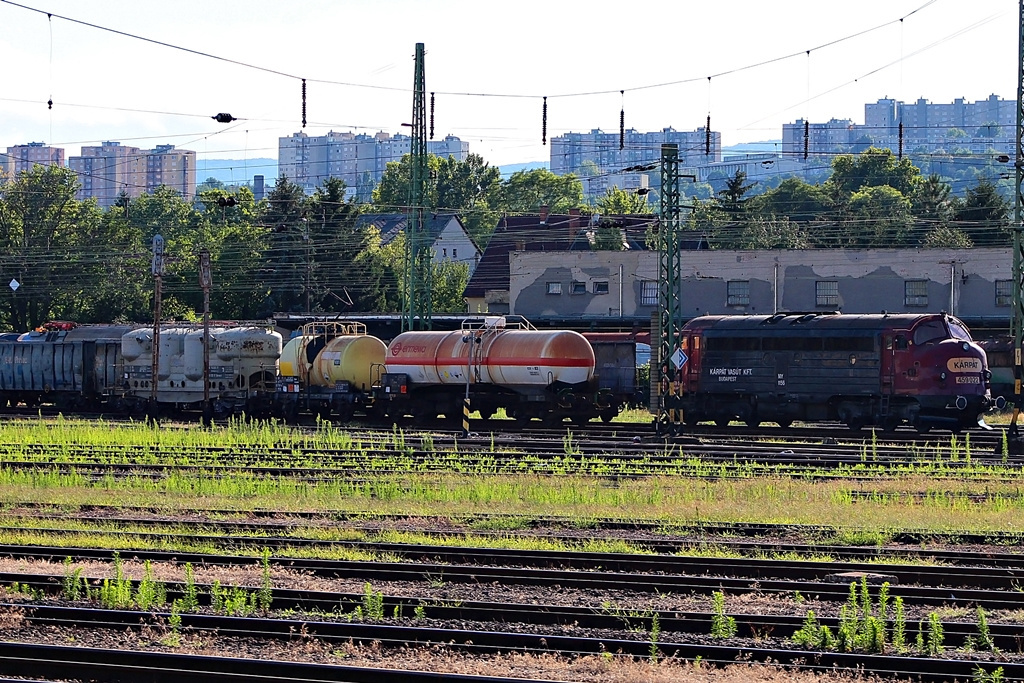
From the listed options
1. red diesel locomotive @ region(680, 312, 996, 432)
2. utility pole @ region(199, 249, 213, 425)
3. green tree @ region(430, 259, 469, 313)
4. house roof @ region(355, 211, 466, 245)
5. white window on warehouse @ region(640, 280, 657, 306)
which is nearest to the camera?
red diesel locomotive @ region(680, 312, 996, 432)

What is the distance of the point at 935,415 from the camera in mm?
32906

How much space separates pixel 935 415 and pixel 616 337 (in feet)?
42.8

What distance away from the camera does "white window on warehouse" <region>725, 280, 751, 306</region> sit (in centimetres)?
6341

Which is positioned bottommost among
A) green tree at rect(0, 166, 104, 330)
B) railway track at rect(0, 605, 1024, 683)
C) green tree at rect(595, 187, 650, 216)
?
railway track at rect(0, 605, 1024, 683)

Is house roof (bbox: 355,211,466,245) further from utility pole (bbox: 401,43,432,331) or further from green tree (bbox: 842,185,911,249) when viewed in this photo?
utility pole (bbox: 401,43,432,331)

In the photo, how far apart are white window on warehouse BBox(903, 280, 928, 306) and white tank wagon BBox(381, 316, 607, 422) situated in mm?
28042

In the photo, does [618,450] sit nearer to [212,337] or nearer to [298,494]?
[298,494]

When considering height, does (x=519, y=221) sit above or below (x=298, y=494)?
above

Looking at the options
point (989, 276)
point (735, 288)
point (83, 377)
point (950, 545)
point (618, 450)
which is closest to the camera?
point (950, 545)

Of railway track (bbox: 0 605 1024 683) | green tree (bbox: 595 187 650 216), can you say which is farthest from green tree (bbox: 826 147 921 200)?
railway track (bbox: 0 605 1024 683)

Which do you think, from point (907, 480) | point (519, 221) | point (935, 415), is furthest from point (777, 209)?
point (907, 480)

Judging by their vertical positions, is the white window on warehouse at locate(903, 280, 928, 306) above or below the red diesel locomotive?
above

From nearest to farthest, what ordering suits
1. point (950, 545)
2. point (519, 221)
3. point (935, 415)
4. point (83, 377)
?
point (950, 545)
point (935, 415)
point (83, 377)
point (519, 221)

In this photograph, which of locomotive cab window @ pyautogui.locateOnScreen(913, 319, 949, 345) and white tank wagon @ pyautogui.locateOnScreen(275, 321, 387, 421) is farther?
white tank wagon @ pyautogui.locateOnScreen(275, 321, 387, 421)
